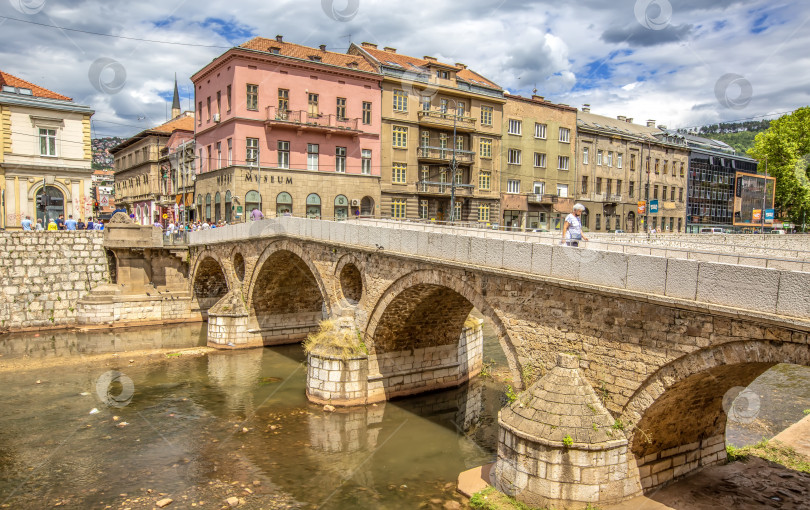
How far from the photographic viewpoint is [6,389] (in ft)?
61.3

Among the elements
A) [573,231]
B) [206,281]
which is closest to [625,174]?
[206,281]

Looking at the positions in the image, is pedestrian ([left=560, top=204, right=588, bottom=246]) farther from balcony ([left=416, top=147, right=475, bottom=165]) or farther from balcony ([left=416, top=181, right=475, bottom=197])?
balcony ([left=416, top=147, right=475, bottom=165])

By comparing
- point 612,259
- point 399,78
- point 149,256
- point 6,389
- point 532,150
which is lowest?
point 6,389

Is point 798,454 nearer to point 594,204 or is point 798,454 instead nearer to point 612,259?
point 612,259

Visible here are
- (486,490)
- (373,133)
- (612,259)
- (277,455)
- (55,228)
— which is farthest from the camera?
(373,133)

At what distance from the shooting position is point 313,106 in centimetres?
3241

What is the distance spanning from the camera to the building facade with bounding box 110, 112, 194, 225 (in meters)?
47.3

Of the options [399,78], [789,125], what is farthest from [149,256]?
[789,125]

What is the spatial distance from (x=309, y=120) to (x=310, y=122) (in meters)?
0.15

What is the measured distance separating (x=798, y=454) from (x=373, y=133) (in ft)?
90.0

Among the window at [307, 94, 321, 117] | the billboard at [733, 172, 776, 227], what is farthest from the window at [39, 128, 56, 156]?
the billboard at [733, 172, 776, 227]

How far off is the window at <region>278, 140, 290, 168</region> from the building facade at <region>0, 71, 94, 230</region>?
12.5m

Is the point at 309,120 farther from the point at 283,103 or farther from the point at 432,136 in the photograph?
the point at 432,136

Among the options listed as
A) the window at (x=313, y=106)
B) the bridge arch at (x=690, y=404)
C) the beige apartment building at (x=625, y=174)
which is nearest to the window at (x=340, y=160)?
the window at (x=313, y=106)
